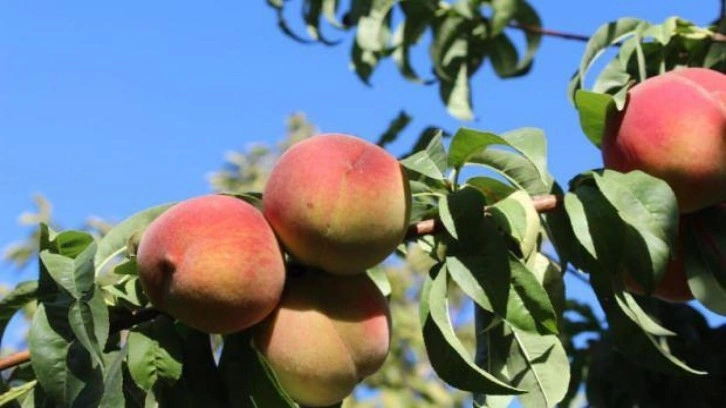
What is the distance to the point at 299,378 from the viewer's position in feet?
3.50

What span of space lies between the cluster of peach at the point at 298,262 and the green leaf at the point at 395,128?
818mm

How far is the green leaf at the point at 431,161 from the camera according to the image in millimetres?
1118

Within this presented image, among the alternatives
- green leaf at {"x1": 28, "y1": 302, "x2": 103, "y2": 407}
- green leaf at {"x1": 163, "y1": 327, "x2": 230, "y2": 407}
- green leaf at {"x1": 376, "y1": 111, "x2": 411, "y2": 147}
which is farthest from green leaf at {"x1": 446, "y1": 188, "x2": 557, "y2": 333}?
green leaf at {"x1": 376, "y1": 111, "x2": 411, "y2": 147}

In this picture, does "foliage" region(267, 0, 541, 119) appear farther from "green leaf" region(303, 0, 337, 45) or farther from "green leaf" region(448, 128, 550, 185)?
"green leaf" region(448, 128, 550, 185)

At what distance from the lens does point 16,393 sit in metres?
1.11

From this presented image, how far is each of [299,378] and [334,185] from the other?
0.19 meters

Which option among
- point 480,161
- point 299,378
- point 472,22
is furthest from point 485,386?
point 472,22

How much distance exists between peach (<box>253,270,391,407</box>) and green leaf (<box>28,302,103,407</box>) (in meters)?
0.16

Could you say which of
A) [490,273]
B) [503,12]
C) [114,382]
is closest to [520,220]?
[490,273]

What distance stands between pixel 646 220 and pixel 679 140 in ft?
0.40

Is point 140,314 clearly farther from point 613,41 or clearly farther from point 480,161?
point 613,41

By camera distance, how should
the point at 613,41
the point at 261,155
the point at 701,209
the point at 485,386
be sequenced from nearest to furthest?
the point at 485,386
the point at 701,209
the point at 613,41
the point at 261,155

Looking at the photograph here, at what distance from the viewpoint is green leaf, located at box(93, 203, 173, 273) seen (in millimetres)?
1182

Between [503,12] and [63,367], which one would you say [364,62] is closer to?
[503,12]
